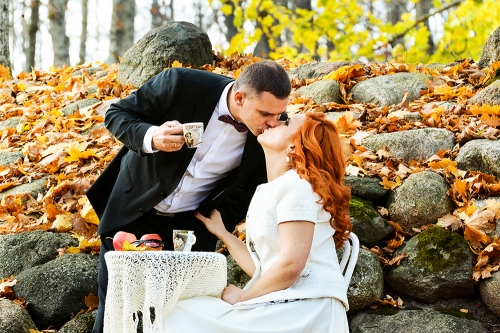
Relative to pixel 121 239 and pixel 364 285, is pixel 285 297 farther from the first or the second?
pixel 364 285

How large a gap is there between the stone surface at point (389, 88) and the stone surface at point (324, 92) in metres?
0.20

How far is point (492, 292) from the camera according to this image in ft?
13.0

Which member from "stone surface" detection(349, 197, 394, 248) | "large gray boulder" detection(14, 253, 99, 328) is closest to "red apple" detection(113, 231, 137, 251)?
"large gray boulder" detection(14, 253, 99, 328)

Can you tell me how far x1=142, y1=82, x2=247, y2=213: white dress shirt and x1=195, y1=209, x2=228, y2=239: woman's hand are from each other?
13 centimetres

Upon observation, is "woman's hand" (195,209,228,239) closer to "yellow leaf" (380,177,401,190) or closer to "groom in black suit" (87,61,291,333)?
"groom in black suit" (87,61,291,333)

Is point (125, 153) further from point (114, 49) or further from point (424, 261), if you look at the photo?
point (114, 49)

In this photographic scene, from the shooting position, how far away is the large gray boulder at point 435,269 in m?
4.13

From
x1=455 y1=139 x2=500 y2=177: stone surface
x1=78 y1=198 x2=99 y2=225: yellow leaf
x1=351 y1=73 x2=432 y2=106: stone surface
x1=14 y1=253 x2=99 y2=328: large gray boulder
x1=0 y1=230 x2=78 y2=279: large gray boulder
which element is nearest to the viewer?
x1=14 y1=253 x2=99 y2=328: large gray boulder

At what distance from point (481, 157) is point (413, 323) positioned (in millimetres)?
1616

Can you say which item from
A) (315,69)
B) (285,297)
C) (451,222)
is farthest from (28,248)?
(315,69)

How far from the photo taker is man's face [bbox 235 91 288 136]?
10.8 ft

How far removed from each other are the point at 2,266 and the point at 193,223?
1.80 m

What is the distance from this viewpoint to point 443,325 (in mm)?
3859

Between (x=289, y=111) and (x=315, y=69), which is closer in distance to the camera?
(x=289, y=111)
